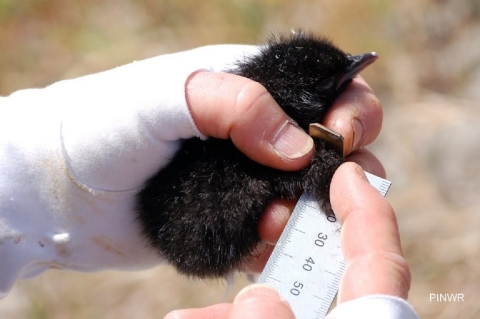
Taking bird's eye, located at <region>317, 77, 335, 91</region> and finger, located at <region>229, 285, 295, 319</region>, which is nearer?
finger, located at <region>229, 285, 295, 319</region>

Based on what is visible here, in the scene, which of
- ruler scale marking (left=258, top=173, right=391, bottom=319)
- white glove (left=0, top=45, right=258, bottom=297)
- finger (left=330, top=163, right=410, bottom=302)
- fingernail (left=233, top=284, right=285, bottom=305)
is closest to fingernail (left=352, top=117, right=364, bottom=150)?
ruler scale marking (left=258, top=173, right=391, bottom=319)

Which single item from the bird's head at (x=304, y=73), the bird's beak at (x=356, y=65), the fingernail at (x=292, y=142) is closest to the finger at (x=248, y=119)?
the fingernail at (x=292, y=142)

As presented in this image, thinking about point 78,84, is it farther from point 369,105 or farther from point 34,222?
point 369,105

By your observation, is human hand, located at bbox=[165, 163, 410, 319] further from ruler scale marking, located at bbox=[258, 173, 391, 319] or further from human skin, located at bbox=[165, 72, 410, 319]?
ruler scale marking, located at bbox=[258, 173, 391, 319]

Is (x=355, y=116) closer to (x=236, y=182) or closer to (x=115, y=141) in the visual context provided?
(x=236, y=182)

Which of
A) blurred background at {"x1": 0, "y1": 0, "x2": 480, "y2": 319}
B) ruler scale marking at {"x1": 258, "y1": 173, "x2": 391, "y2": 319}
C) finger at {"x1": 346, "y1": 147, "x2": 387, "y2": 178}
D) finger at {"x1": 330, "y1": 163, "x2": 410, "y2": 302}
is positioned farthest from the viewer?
blurred background at {"x1": 0, "y1": 0, "x2": 480, "y2": 319}

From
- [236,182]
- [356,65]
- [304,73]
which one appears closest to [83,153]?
[236,182]

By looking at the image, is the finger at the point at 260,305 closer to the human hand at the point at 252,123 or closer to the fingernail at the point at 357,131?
the human hand at the point at 252,123
